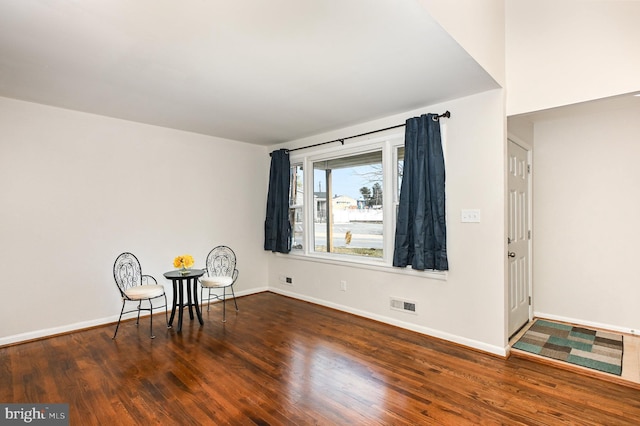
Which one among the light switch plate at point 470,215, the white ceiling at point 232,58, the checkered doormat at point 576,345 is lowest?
the checkered doormat at point 576,345

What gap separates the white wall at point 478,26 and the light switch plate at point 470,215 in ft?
3.98

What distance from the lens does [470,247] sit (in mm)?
3322

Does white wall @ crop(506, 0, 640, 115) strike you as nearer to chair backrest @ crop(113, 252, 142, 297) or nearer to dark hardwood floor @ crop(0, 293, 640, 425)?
dark hardwood floor @ crop(0, 293, 640, 425)

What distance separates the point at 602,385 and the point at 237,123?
4.48m

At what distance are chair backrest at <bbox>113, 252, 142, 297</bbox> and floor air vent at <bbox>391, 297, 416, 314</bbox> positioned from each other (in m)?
3.26

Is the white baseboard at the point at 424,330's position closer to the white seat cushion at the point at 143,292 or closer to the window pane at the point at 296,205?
the window pane at the point at 296,205

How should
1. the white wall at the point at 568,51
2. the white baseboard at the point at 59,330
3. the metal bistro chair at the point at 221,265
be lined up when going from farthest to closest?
the metal bistro chair at the point at 221,265 < the white baseboard at the point at 59,330 < the white wall at the point at 568,51

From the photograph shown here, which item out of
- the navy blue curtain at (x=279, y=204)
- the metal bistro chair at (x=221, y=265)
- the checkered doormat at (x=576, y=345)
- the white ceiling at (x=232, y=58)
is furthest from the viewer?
the navy blue curtain at (x=279, y=204)

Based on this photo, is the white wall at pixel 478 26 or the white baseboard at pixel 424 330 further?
the white baseboard at pixel 424 330

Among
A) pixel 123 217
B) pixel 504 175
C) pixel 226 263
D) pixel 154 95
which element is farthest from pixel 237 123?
pixel 504 175

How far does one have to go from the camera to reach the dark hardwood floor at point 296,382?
221 centimetres

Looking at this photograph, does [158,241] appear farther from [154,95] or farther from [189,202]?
[154,95]

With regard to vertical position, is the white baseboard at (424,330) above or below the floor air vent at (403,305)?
below

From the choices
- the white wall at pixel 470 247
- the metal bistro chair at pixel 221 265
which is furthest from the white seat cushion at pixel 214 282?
the white wall at pixel 470 247
